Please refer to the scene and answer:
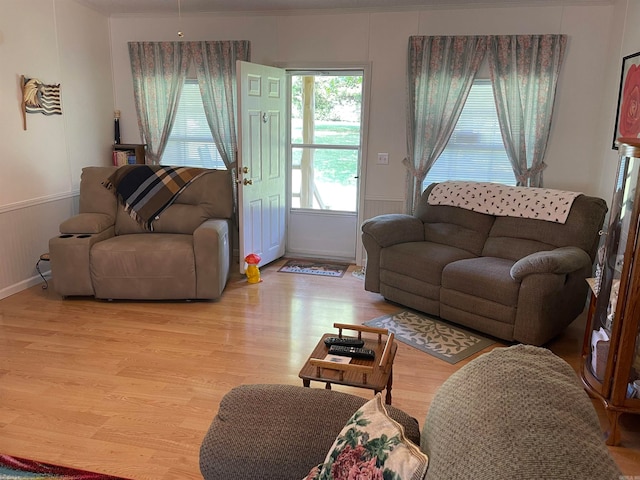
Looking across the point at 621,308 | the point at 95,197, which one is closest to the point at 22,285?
the point at 95,197

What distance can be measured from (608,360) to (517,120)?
272 cm

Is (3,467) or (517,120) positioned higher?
(517,120)

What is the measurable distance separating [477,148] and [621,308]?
108 inches

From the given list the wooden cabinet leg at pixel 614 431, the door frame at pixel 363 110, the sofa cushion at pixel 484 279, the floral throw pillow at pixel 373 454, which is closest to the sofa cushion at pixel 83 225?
the door frame at pixel 363 110

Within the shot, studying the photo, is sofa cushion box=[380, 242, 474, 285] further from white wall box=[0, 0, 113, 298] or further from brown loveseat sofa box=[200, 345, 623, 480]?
white wall box=[0, 0, 113, 298]

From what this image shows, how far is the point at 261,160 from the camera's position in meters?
4.66

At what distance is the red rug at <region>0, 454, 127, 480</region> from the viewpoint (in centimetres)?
205

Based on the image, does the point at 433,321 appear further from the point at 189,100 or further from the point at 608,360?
the point at 189,100

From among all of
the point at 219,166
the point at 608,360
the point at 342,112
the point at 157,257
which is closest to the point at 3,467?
the point at 157,257

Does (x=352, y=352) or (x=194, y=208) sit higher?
(x=194, y=208)

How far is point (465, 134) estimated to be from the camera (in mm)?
4707

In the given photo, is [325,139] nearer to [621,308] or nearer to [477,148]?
[477,148]

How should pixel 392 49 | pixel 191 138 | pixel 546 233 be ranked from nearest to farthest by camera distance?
pixel 546 233 → pixel 392 49 → pixel 191 138

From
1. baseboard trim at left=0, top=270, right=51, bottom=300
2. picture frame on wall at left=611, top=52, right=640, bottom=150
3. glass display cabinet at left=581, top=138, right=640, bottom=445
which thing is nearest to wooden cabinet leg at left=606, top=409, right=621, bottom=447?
glass display cabinet at left=581, top=138, right=640, bottom=445
